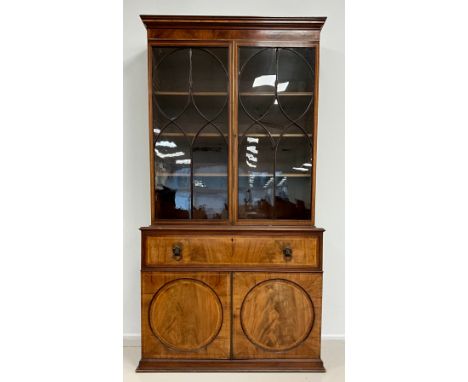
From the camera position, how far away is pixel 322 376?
203cm

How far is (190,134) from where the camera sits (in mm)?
2176

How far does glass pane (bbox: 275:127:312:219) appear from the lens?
2168 millimetres

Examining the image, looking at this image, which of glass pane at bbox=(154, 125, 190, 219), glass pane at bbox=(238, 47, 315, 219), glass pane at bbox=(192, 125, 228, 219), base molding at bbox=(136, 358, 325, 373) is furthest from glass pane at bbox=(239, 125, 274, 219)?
base molding at bbox=(136, 358, 325, 373)

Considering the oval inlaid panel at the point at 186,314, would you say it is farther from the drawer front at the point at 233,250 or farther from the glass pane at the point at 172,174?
the glass pane at the point at 172,174

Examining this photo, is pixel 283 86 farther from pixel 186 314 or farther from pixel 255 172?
pixel 186 314

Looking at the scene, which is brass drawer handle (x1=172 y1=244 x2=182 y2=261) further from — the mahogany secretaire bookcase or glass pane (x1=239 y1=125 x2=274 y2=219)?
glass pane (x1=239 y1=125 x2=274 y2=219)

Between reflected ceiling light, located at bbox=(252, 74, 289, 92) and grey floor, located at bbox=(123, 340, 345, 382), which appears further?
reflected ceiling light, located at bbox=(252, 74, 289, 92)

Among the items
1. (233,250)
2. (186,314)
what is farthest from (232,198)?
(186,314)

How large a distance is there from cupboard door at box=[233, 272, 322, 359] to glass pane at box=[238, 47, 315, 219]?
15.2 inches

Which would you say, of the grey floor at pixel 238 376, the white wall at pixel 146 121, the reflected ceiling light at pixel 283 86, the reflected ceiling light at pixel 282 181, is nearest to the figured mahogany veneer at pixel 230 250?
the reflected ceiling light at pixel 282 181
